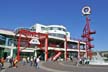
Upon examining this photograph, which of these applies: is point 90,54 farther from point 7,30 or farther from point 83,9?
point 7,30

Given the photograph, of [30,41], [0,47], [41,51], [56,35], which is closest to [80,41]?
[56,35]

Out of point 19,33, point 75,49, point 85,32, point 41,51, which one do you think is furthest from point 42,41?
point 85,32

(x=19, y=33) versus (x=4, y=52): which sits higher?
(x=19, y=33)

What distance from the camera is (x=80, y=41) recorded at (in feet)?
289

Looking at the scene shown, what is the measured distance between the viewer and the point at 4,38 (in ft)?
218

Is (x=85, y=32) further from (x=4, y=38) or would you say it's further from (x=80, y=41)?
(x=4, y=38)

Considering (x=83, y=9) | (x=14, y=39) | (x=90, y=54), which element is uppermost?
(x=83, y=9)

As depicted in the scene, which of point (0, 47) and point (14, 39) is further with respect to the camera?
point (14, 39)

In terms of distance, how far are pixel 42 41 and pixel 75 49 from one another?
57.3ft

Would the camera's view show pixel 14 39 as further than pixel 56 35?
No

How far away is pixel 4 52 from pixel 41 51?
15077 mm

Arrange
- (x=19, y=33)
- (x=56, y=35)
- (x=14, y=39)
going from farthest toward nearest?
(x=56, y=35)
(x=14, y=39)
(x=19, y=33)

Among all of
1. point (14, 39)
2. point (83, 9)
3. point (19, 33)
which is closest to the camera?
point (19, 33)

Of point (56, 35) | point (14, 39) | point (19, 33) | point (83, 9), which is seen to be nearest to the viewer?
point (19, 33)
